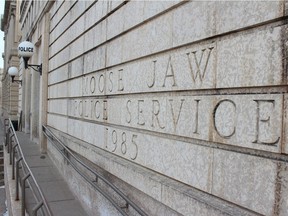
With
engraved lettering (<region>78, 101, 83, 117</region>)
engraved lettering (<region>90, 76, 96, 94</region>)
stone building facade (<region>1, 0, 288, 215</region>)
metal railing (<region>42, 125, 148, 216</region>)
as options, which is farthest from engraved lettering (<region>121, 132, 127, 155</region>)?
engraved lettering (<region>78, 101, 83, 117</region>)

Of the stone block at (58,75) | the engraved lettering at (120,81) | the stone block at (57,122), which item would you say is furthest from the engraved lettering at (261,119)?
the stone block at (58,75)

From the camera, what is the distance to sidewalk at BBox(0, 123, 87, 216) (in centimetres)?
543

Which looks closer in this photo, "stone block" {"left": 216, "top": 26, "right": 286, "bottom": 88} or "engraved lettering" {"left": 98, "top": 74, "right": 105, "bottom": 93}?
"stone block" {"left": 216, "top": 26, "right": 286, "bottom": 88}

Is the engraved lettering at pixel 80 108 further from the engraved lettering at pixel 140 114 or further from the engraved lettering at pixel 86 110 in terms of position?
the engraved lettering at pixel 140 114

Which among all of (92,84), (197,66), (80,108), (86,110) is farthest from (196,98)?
(80,108)

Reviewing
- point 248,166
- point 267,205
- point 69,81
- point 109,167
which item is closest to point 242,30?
point 248,166

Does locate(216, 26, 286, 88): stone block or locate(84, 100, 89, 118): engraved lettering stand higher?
locate(216, 26, 286, 88): stone block

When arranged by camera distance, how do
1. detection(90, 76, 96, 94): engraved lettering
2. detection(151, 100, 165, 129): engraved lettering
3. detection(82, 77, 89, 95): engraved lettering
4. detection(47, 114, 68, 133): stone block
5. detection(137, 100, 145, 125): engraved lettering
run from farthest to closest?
1. detection(47, 114, 68, 133): stone block
2. detection(82, 77, 89, 95): engraved lettering
3. detection(90, 76, 96, 94): engraved lettering
4. detection(137, 100, 145, 125): engraved lettering
5. detection(151, 100, 165, 129): engraved lettering

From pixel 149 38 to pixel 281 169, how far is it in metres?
2.16

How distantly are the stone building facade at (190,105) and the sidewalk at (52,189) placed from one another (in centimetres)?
29

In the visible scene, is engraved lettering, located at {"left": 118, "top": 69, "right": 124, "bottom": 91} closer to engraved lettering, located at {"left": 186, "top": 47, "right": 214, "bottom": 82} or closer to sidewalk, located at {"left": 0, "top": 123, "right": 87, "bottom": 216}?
engraved lettering, located at {"left": 186, "top": 47, "right": 214, "bottom": 82}

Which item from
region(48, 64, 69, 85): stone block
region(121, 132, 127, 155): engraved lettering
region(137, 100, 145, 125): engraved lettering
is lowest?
region(121, 132, 127, 155): engraved lettering

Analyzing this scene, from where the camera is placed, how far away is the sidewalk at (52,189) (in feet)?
17.8

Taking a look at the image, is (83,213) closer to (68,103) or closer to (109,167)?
(109,167)
